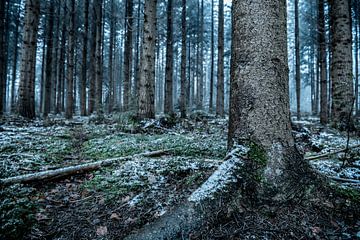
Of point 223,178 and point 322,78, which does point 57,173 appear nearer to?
point 223,178

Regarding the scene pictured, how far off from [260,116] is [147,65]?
5786 mm

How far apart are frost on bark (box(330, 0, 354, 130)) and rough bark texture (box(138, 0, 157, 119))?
18.3 feet

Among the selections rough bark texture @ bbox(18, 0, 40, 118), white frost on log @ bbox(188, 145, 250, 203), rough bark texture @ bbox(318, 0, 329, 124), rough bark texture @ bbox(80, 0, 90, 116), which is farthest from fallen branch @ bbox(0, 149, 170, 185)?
rough bark texture @ bbox(80, 0, 90, 116)

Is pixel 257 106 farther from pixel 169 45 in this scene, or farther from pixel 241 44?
pixel 169 45

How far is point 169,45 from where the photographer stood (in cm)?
1209

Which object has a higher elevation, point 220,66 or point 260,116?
point 220,66

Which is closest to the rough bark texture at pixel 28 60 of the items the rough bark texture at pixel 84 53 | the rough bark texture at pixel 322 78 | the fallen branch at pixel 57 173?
the rough bark texture at pixel 84 53

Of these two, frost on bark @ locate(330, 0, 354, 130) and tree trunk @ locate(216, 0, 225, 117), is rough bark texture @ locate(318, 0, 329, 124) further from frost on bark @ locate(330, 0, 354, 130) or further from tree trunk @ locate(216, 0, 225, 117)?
tree trunk @ locate(216, 0, 225, 117)

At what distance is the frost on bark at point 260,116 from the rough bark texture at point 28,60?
10020 mm

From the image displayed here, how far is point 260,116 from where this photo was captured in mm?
2119

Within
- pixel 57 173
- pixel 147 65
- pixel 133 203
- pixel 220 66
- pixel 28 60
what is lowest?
pixel 133 203

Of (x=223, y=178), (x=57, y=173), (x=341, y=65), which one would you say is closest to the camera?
(x=223, y=178)

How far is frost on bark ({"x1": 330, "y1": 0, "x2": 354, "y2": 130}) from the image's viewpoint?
6.21 metres

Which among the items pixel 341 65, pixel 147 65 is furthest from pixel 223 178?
pixel 341 65
